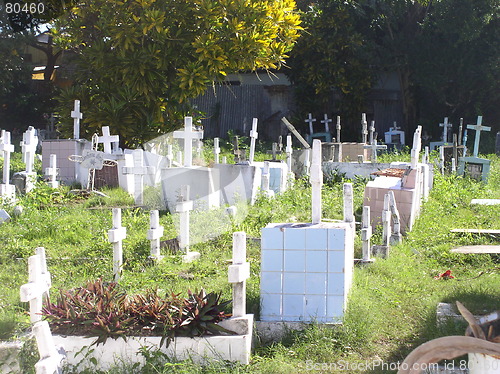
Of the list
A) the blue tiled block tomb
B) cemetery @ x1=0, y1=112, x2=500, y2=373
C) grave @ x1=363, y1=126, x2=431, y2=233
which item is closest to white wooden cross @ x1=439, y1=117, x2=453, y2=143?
cemetery @ x1=0, y1=112, x2=500, y2=373

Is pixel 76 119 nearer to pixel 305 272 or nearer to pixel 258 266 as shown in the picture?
pixel 258 266

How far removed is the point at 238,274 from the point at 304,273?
781 mm

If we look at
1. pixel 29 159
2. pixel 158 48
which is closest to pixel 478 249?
pixel 29 159

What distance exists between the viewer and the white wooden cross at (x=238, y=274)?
5.15 m

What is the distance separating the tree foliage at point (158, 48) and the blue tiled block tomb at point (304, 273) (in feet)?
27.3

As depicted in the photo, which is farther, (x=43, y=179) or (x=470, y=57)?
(x=470, y=57)

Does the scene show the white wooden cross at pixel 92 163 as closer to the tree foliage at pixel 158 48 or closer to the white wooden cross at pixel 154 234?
the tree foliage at pixel 158 48

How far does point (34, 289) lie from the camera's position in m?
5.02

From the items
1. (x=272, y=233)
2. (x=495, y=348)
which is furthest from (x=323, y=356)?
(x=495, y=348)

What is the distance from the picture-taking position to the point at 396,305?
6.36m

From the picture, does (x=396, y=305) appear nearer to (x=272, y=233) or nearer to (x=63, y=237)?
(x=272, y=233)

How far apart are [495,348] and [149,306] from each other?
10.8 ft

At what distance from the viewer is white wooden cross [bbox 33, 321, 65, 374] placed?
435cm
